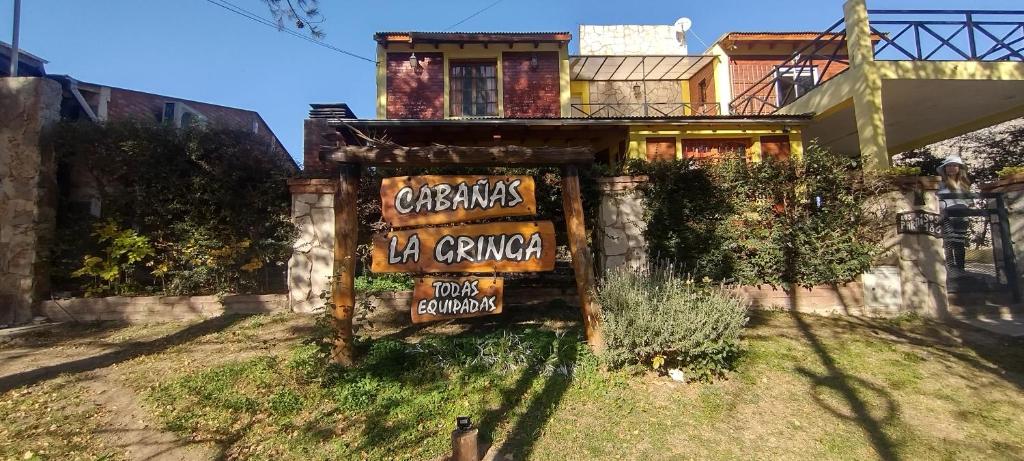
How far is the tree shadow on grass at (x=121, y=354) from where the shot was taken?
4.43m

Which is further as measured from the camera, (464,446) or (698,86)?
(698,86)

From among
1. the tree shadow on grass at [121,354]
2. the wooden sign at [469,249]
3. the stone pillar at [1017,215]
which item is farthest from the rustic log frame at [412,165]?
the stone pillar at [1017,215]

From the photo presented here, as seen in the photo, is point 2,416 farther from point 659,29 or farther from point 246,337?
point 659,29

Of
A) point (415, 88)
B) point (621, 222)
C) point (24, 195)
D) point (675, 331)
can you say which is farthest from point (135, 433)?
point (415, 88)

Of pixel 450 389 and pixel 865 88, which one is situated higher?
pixel 865 88

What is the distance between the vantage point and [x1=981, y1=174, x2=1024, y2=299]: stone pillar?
6.79 meters

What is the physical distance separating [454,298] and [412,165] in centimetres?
146

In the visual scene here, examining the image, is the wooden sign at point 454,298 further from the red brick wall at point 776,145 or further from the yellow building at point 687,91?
the red brick wall at point 776,145

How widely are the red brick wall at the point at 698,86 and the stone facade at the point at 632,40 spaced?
1460 mm

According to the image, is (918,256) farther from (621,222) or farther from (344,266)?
(344,266)

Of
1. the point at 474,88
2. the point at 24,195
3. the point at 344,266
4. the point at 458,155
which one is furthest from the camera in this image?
the point at 474,88

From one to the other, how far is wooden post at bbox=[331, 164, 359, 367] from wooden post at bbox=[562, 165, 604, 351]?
2245 mm

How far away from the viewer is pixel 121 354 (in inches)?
204

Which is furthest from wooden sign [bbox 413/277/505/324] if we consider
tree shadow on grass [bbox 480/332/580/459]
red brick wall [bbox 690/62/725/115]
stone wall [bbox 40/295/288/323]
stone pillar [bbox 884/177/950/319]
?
red brick wall [bbox 690/62/725/115]
